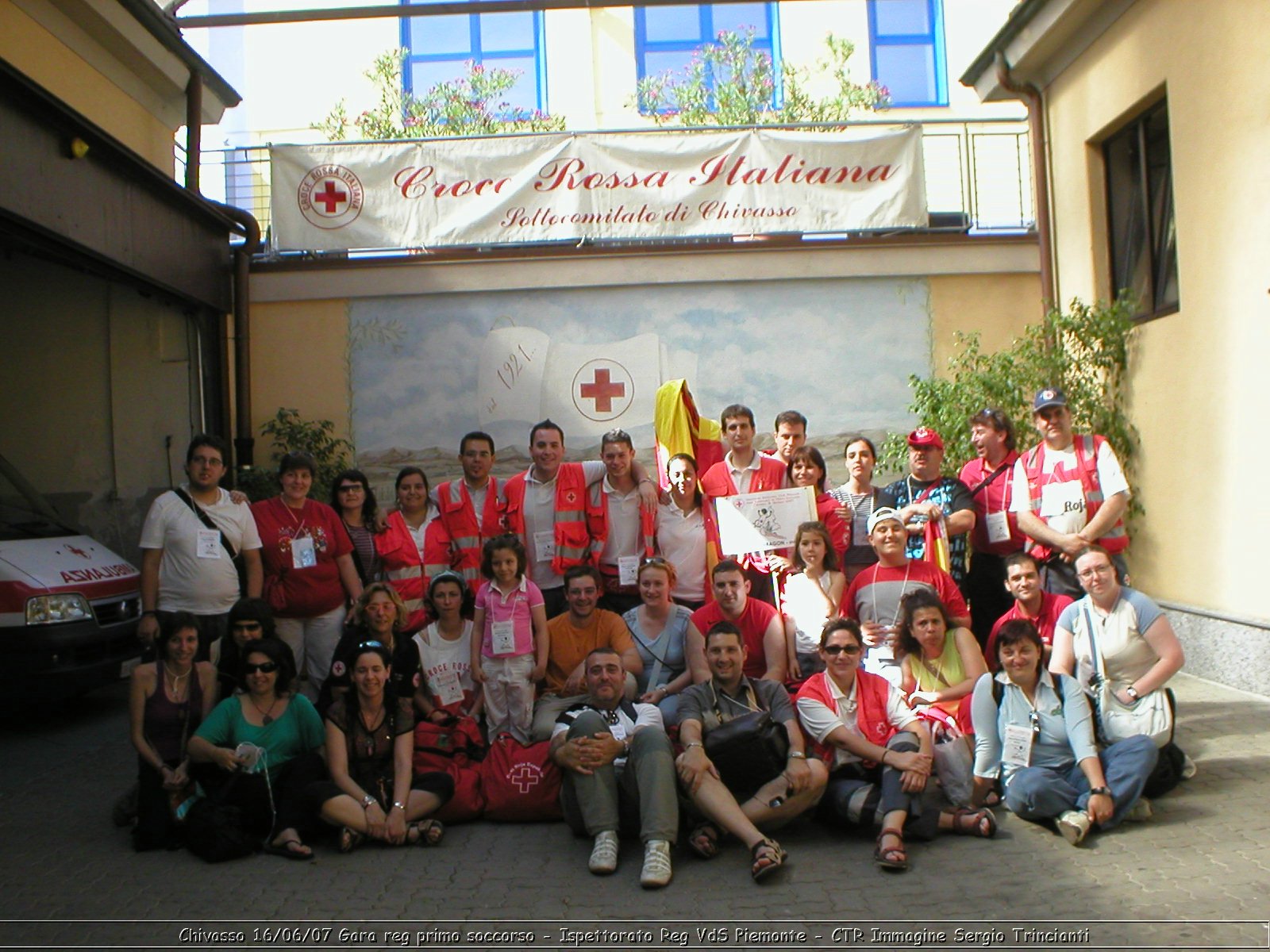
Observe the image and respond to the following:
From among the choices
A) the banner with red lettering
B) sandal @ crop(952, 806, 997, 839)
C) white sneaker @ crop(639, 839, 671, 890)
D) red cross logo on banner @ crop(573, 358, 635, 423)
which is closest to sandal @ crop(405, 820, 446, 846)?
white sneaker @ crop(639, 839, 671, 890)

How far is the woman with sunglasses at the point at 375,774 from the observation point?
5.20 m

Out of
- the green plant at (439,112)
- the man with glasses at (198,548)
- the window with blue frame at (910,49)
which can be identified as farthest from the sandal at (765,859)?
the window with blue frame at (910,49)

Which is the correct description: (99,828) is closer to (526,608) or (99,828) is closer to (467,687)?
(467,687)

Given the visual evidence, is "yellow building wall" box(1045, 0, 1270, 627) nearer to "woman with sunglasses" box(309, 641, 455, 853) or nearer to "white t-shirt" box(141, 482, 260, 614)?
"woman with sunglasses" box(309, 641, 455, 853)

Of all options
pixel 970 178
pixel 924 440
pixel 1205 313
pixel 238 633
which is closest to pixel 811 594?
pixel 924 440

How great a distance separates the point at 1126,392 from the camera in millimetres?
9227

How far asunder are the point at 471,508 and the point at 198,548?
1.53 m

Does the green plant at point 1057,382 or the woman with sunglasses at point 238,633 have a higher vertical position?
the green plant at point 1057,382

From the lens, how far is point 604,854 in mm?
4879

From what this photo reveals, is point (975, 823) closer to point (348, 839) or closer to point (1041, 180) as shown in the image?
point (348, 839)

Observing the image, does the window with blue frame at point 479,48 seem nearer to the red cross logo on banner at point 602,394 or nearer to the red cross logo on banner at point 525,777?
the red cross logo on banner at point 602,394

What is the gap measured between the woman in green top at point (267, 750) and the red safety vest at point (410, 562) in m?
1.21

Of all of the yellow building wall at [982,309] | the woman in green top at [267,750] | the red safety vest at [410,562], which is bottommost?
the woman in green top at [267,750]

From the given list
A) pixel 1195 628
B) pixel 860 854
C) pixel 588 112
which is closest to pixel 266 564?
pixel 860 854
